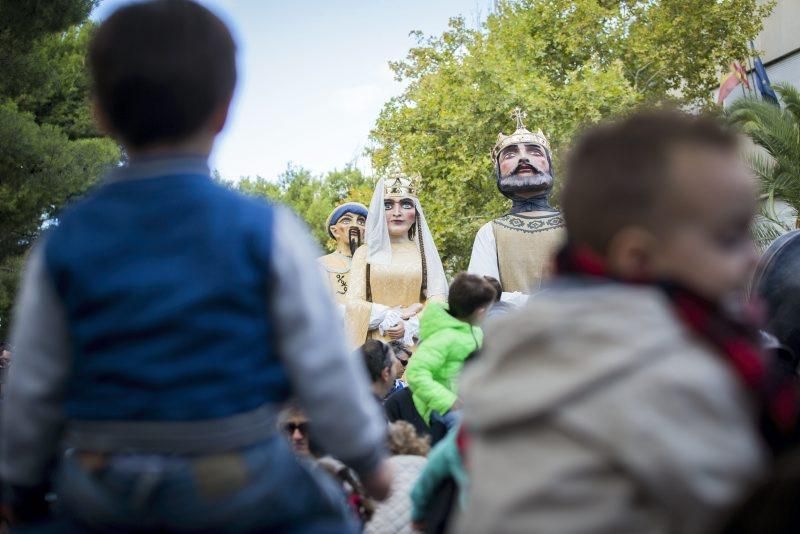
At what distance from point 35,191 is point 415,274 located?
14077 millimetres

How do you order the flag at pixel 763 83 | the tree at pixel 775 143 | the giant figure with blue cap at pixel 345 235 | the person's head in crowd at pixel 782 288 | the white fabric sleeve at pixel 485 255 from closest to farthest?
the person's head in crowd at pixel 782 288 → the white fabric sleeve at pixel 485 255 → the giant figure with blue cap at pixel 345 235 → the tree at pixel 775 143 → the flag at pixel 763 83

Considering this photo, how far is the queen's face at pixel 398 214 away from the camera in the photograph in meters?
10.1

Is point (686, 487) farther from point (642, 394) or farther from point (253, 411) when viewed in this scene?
point (253, 411)

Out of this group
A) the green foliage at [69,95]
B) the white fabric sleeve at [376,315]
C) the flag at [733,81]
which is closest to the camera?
the white fabric sleeve at [376,315]

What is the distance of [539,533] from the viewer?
158 cm

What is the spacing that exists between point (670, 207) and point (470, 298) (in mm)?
3586

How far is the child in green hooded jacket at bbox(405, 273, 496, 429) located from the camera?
529cm

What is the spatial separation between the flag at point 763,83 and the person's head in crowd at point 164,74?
96.0ft

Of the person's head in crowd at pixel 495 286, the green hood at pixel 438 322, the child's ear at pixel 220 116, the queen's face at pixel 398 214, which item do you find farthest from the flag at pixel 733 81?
the child's ear at pixel 220 116

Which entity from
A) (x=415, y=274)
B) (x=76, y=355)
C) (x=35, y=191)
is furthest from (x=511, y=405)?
(x=35, y=191)

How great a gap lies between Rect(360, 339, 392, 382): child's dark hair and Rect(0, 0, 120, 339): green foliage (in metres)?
12.2

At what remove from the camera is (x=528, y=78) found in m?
25.0

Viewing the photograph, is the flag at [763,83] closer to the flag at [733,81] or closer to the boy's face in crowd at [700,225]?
the flag at [733,81]

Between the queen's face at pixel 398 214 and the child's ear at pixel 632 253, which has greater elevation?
the child's ear at pixel 632 253
